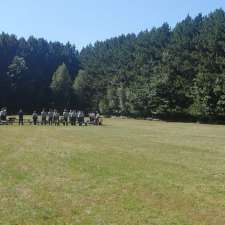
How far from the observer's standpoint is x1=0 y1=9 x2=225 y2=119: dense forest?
7750 centimetres

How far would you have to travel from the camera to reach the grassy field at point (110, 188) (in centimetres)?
1119

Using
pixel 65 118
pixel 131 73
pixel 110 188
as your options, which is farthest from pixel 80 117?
pixel 131 73

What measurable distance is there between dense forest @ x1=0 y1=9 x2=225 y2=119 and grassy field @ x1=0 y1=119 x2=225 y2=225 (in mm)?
51205

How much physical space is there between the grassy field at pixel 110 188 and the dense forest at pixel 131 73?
51205 millimetres

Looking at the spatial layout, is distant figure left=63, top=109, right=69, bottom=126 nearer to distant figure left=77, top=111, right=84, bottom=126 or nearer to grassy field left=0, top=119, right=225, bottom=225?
distant figure left=77, top=111, right=84, bottom=126

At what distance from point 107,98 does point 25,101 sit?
16198 millimetres

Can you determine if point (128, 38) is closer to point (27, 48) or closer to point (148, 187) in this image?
point (27, 48)

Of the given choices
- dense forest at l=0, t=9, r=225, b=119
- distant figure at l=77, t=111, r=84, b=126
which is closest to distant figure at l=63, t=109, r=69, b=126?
distant figure at l=77, t=111, r=84, b=126

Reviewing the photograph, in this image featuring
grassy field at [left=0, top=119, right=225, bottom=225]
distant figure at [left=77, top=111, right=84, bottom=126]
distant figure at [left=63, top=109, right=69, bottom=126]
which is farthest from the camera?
distant figure at [left=77, top=111, right=84, bottom=126]

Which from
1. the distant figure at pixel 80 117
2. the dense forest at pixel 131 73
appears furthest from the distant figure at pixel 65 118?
the dense forest at pixel 131 73

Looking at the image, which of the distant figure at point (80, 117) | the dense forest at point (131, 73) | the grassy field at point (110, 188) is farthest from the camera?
the dense forest at point (131, 73)

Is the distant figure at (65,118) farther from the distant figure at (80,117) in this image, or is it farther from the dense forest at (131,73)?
the dense forest at (131,73)

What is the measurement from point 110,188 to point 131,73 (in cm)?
7957

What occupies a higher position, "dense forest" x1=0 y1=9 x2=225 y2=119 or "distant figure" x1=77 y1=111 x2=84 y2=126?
"dense forest" x1=0 y1=9 x2=225 y2=119
